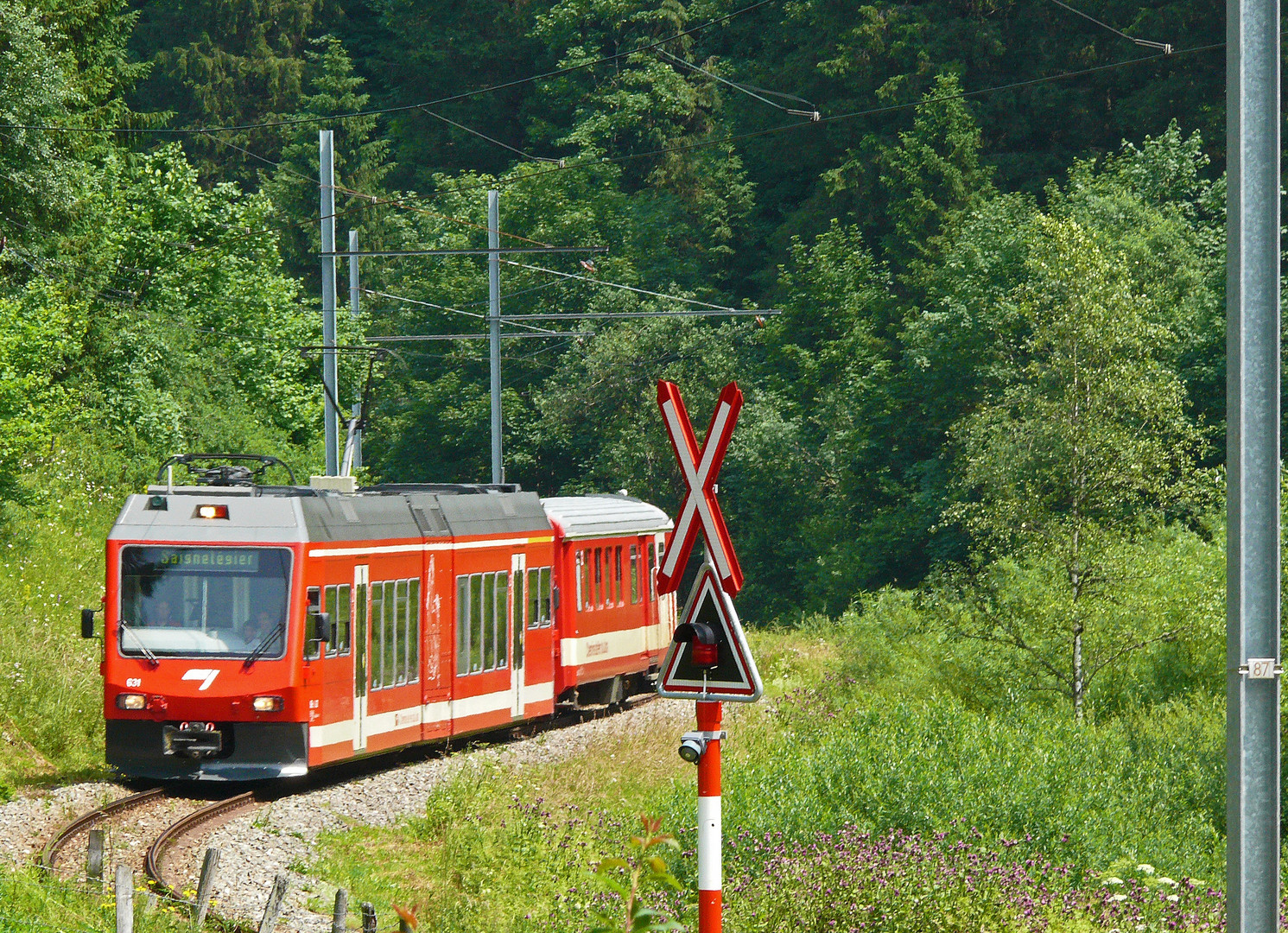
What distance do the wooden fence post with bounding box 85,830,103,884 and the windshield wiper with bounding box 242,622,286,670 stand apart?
368 cm

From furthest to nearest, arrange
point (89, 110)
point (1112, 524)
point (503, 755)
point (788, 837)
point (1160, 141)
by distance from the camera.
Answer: point (1160, 141), point (89, 110), point (1112, 524), point (503, 755), point (788, 837)

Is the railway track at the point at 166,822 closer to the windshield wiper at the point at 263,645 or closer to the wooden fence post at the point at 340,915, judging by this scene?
the wooden fence post at the point at 340,915

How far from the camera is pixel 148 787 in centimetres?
1552

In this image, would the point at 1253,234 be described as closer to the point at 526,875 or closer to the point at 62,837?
the point at 526,875

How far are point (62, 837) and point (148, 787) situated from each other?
2822 millimetres

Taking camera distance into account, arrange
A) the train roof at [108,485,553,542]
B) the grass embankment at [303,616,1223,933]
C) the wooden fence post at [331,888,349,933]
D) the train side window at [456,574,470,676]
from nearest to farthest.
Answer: the wooden fence post at [331,888,349,933] < the grass embankment at [303,616,1223,933] < the train roof at [108,485,553,542] < the train side window at [456,574,470,676]

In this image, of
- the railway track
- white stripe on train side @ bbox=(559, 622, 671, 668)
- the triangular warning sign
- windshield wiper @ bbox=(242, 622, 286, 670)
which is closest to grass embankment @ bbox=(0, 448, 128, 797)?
the railway track

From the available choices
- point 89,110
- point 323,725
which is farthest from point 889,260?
point 323,725

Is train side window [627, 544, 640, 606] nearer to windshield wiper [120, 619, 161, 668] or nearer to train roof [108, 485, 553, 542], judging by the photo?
train roof [108, 485, 553, 542]

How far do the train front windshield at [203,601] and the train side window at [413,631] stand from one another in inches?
86.2

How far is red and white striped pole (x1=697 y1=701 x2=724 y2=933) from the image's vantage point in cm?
662

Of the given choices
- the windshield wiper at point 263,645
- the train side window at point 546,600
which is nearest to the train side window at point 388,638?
the windshield wiper at point 263,645

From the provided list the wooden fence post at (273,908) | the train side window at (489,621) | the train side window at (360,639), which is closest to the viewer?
the wooden fence post at (273,908)

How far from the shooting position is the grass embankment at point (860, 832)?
10445 mm
